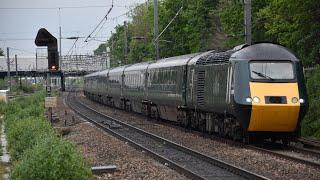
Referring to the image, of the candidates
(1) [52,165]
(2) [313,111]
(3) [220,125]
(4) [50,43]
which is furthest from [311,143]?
(1) [52,165]

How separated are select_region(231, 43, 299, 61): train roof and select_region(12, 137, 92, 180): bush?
28.7 ft

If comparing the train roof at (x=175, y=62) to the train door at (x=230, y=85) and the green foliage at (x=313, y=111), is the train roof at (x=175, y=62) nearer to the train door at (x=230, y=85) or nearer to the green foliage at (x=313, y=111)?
the green foliage at (x=313, y=111)

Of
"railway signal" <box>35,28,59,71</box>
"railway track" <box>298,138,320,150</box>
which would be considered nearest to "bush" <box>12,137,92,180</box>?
Answer: "railway track" <box>298,138,320,150</box>

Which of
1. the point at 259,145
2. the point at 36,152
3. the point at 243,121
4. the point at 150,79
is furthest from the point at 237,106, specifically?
the point at 150,79

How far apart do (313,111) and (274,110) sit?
16.9 feet

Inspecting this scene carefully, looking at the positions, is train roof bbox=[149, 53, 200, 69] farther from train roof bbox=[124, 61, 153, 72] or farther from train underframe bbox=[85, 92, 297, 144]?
train underframe bbox=[85, 92, 297, 144]

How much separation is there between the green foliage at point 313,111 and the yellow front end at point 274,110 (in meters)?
3.28

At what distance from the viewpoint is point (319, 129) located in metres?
22.1

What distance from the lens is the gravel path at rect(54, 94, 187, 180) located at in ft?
48.2

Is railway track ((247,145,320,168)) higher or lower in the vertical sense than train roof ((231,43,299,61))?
lower

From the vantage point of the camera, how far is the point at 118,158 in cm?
1797

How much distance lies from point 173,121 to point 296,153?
1394cm

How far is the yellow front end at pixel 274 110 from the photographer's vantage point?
18.7 metres

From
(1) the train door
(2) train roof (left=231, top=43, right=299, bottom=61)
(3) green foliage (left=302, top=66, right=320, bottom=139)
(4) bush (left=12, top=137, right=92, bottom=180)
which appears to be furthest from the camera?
(3) green foliage (left=302, top=66, right=320, bottom=139)
